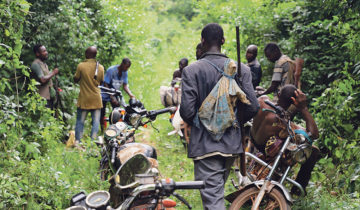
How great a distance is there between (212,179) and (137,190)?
3.63 ft

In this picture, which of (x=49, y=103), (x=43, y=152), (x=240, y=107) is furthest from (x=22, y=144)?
(x=240, y=107)

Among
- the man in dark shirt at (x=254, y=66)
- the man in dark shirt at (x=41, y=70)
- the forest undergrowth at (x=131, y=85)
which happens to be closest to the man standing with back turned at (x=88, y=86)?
the forest undergrowth at (x=131, y=85)

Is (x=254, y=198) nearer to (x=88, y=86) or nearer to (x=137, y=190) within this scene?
(x=137, y=190)

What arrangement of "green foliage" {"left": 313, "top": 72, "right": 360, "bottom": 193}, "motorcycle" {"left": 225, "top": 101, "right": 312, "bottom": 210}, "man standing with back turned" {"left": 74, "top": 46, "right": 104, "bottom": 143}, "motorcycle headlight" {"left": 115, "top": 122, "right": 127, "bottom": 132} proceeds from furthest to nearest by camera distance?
"man standing with back turned" {"left": 74, "top": 46, "right": 104, "bottom": 143}
"green foliage" {"left": 313, "top": 72, "right": 360, "bottom": 193}
"motorcycle headlight" {"left": 115, "top": 122, "right": 127, "bottom": 132}
"motorcycle" {"left": 225, "top": 101, "right": 312, "bottom": 210}

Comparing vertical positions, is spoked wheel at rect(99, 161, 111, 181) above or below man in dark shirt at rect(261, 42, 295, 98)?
below

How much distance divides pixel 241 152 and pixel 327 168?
2.78 m

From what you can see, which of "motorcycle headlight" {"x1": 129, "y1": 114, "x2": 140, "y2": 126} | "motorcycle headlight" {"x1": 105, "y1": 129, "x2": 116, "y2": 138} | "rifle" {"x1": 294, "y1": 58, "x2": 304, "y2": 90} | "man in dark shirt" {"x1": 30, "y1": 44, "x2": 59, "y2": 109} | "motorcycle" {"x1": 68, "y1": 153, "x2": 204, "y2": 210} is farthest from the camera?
"man in dark shirt" {"x1": 30, "y1": 44, "x2": 59, "y2": 109}

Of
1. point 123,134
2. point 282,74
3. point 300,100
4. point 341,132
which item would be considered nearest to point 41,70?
point 123,134

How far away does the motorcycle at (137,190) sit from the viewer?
2722 mm

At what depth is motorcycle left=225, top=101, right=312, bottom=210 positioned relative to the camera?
441 centimetres

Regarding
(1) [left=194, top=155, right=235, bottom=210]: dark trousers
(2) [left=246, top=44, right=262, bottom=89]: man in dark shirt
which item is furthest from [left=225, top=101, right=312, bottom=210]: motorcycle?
(2) [left=246, top=44, right=262, bottom=89]: man in dark shirt

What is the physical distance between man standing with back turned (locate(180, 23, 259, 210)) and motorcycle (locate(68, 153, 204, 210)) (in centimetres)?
54

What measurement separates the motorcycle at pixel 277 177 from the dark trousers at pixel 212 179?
690 mm

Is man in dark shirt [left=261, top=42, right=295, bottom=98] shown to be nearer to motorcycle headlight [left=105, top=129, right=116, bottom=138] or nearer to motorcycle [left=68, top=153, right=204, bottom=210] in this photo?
motorcycle headlight [left=105, top=129, right=116, bottom=138]
